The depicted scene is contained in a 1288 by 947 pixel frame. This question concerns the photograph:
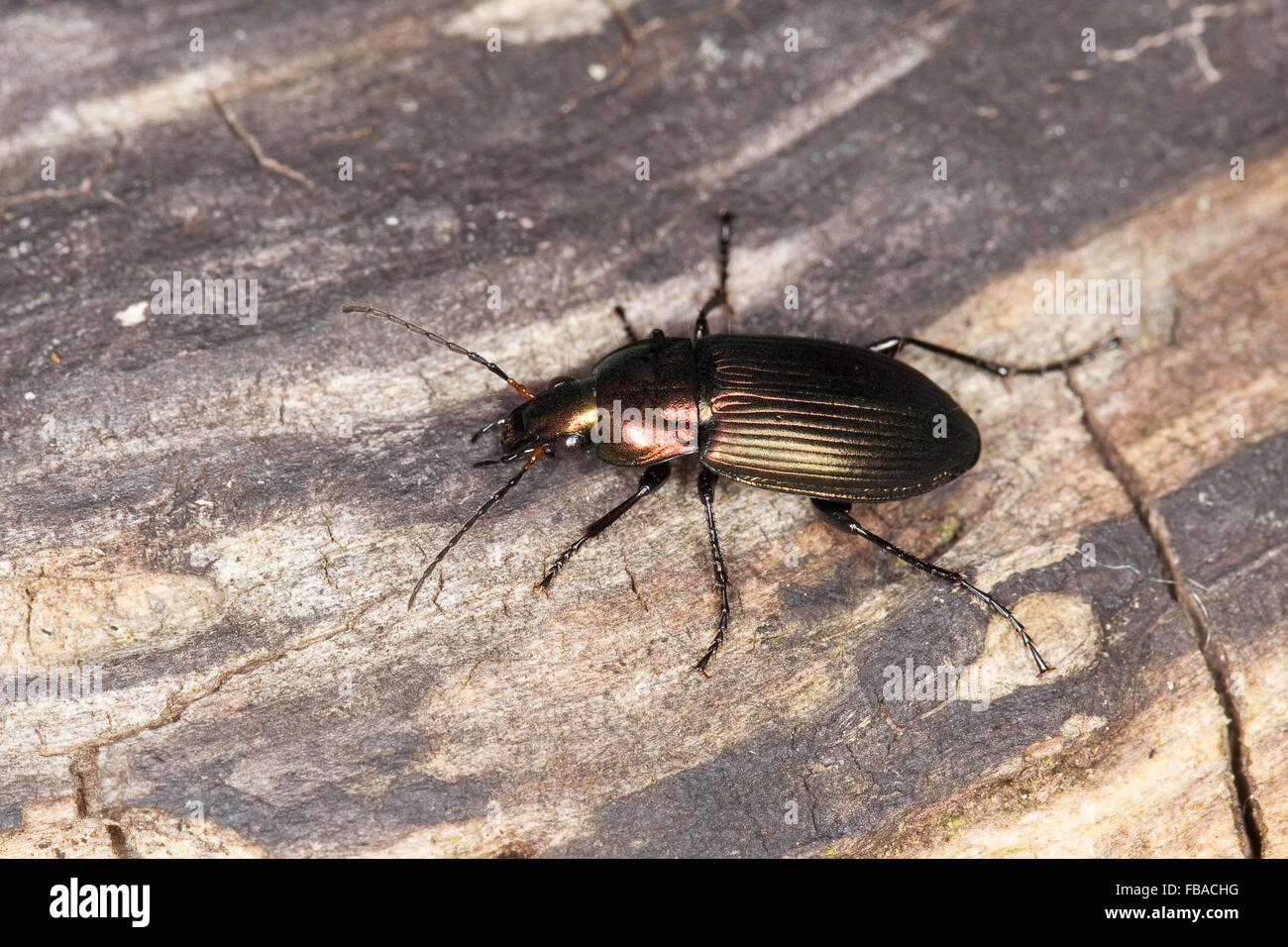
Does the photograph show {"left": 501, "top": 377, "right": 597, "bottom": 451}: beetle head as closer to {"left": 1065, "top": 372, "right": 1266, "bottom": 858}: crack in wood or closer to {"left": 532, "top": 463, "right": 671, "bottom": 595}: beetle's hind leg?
{"left": 532, "top": 463, "right": 671, "bottom": 595}: beetle's hind leg

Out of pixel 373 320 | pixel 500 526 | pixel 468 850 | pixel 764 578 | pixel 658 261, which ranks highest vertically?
pixel 658 261

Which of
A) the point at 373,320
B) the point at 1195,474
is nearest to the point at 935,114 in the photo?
the point at 1195,474

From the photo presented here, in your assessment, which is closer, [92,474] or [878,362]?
[92,474]

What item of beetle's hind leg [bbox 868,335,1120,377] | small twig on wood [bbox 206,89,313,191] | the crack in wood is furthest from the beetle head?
the crack in wood

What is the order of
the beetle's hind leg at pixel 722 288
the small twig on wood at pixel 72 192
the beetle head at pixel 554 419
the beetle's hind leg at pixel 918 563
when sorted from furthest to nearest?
the beetle's hind leg at pixel 722 288, the small twig on wood at pixel 72 192, the beetle head at pixel 554 419, the beetle's hind leg at pixel 918 563

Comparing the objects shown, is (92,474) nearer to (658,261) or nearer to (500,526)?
(500,526)

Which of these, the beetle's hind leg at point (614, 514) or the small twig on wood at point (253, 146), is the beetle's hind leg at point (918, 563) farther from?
the small twig on wood at point (253, 146)

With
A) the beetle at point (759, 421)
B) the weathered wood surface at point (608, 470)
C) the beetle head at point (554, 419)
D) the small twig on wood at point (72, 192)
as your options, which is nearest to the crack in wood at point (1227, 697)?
the weathered wood surface at point (608, 470)
